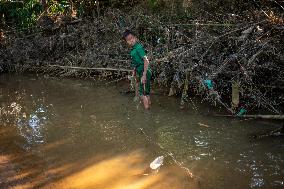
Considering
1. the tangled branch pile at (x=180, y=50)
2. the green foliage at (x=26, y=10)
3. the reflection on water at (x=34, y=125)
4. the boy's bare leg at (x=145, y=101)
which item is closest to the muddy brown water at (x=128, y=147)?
the reflection on water at (x=34, y=125)

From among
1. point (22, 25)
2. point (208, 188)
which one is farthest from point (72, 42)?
point (208, 188)

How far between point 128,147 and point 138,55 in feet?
6.19

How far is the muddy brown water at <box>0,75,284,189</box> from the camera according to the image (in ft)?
16.2

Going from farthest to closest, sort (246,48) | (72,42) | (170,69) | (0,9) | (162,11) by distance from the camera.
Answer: (0,9) < (72,42) < (162,11) < (170,69) < (246,48)

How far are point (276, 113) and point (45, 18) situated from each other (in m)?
9.26

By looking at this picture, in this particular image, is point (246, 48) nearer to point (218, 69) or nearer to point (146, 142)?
point (218, 69)

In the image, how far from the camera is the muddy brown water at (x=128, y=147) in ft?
16.2

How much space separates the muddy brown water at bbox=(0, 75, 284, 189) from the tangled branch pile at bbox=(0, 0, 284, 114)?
64 centimetres

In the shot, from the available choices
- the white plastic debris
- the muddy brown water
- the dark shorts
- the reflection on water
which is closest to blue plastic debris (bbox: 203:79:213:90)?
the muddy brown water

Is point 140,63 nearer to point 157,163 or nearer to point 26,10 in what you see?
point 157,163

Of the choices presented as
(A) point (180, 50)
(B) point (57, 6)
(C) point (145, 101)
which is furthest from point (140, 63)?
(B) point (57, 6)

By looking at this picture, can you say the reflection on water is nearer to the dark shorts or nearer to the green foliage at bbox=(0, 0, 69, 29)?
the dark shorts

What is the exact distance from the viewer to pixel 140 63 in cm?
707

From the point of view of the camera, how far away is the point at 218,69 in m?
7.17
